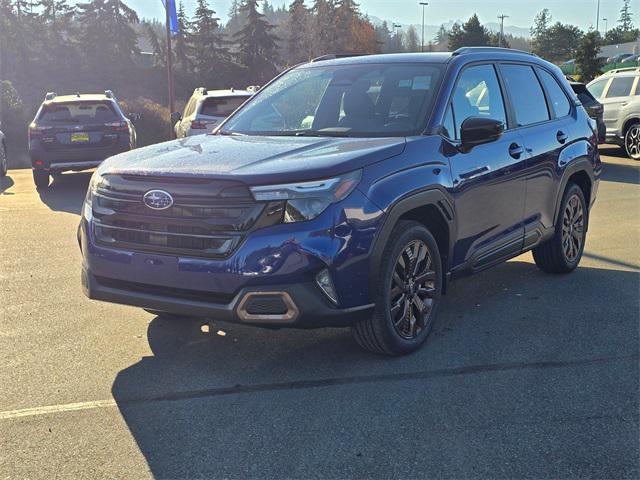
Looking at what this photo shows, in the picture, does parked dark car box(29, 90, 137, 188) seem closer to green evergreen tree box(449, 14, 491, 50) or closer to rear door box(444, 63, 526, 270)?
rear door box(444, 63, 526, 270)

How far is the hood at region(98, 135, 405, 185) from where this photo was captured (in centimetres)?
371

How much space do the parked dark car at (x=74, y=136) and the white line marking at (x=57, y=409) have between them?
29.5ft

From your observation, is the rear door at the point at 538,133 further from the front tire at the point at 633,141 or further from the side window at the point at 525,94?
the front tire at the point at 633,141

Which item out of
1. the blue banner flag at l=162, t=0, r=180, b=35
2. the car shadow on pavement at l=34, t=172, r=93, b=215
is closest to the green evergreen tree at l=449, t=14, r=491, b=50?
the blue banner flag at l=162, t=0, r=180, b=35

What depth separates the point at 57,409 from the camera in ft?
12.0

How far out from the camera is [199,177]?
374cm

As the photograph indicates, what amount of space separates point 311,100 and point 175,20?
49.9 feet

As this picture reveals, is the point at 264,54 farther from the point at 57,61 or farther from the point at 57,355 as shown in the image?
the point at 57,355

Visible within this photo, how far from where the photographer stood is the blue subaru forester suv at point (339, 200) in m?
3.66

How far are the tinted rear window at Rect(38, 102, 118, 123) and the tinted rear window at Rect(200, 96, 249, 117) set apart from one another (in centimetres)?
169

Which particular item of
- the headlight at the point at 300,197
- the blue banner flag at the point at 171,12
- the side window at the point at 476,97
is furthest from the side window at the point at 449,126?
the blue banner flag at the point at 171,12

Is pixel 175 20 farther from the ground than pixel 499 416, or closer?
farther from the ground

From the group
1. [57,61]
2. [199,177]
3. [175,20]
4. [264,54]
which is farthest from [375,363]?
[264,54]

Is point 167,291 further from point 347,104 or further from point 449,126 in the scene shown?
point 449,126
